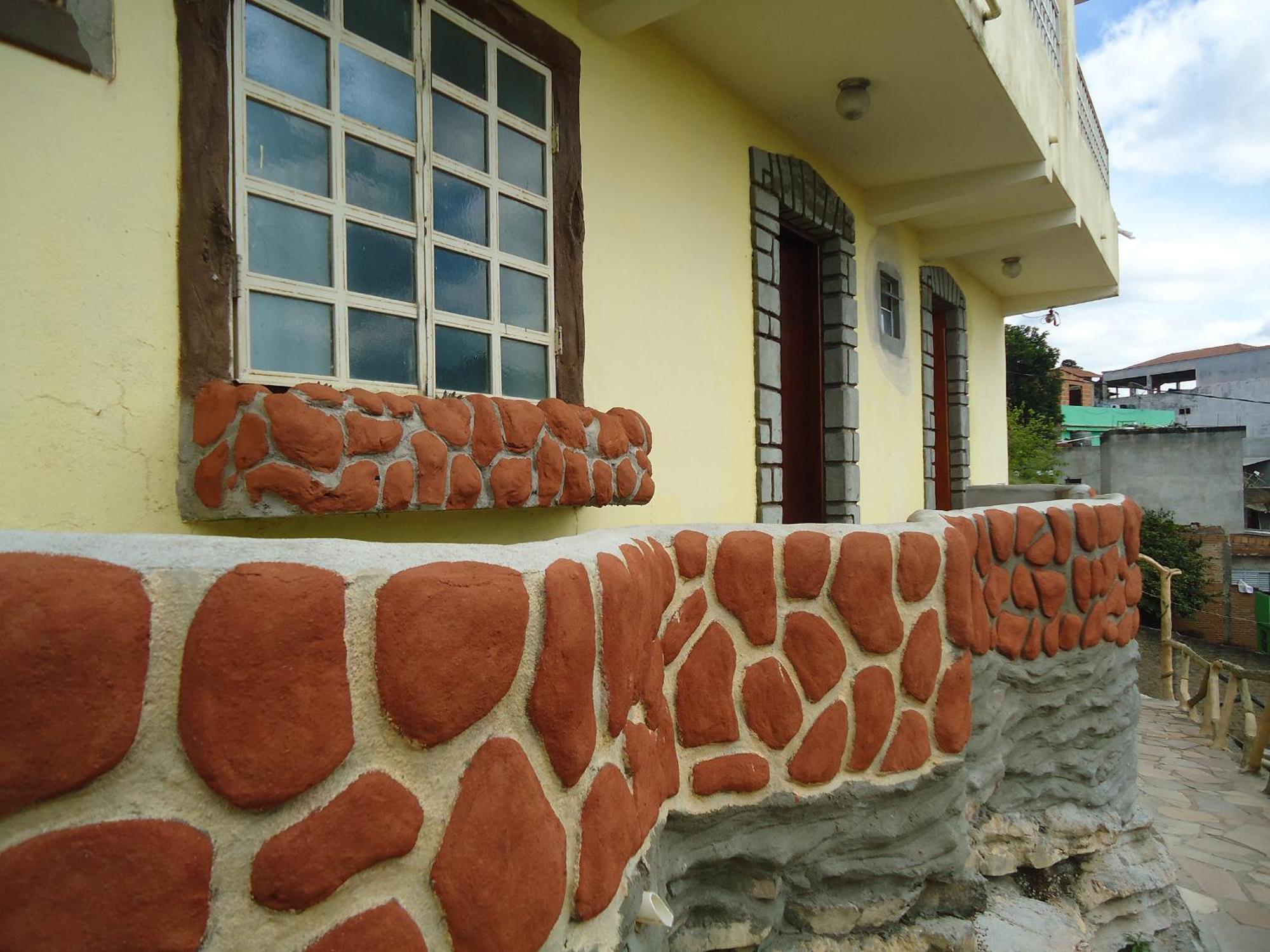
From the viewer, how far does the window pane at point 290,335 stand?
209 centimetres

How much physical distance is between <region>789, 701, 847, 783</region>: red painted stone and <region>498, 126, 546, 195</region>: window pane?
2.14 meters

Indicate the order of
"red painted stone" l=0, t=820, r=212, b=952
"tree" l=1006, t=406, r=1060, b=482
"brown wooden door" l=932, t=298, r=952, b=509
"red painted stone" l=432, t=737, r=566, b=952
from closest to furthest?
"red painted stone" l=0, t=820, r=212, b=952 → "red painted stone" l=432, t=737, r=566, b=952 → "brown wooden door" l=932, t=298, r=952, b=509 → "tree" l=1006, t=406, r=1060, b=482

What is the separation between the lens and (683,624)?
Answer: 207cm

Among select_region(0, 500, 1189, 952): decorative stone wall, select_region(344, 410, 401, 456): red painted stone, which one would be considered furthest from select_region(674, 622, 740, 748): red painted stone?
select_region(344, 410, 401, 456): red painted stone

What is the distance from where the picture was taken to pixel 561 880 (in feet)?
4.16

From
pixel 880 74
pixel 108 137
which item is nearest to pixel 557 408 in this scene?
pixel 108 137

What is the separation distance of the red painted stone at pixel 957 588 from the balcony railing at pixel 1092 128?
5568mm

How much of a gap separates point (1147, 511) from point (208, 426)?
22.7 meters

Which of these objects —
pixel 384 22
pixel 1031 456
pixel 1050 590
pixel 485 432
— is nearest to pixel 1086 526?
pixel 1050 590

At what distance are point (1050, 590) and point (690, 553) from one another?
1931 mm

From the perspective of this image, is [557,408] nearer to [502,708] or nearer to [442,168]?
[442,168]

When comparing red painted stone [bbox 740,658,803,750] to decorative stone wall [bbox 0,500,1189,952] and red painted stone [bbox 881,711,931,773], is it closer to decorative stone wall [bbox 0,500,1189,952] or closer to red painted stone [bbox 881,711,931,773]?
decorative stone wall [bbox 0,500,1189,952]

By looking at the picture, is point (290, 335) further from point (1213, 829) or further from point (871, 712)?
point (1213, 829)

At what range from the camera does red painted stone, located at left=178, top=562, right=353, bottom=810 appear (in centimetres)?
90
